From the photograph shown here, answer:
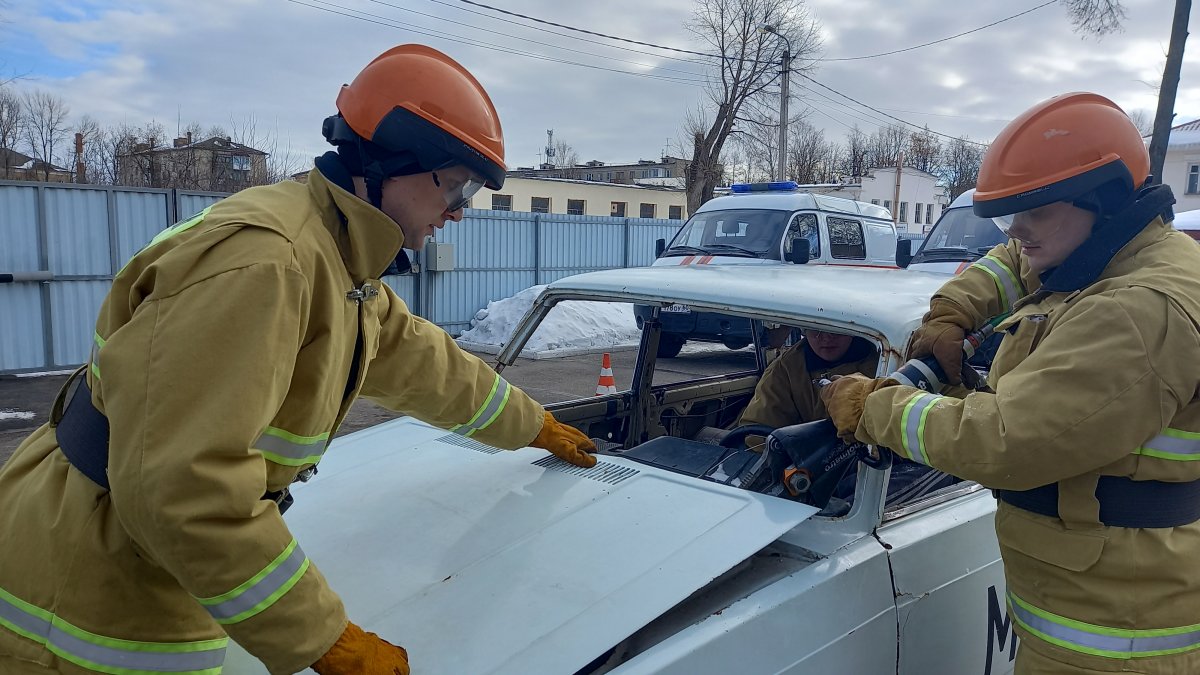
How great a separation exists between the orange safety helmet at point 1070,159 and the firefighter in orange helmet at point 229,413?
1.18 meters

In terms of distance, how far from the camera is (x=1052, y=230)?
1906 mm

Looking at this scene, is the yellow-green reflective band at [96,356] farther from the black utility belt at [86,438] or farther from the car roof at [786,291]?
the car roof at [786,291]

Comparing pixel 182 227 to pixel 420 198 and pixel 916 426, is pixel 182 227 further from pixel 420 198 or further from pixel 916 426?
pixel 916 426

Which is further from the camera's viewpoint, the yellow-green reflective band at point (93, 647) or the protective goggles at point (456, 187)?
the protective goggles at point (456, 187)

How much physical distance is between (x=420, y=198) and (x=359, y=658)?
2.89 ft

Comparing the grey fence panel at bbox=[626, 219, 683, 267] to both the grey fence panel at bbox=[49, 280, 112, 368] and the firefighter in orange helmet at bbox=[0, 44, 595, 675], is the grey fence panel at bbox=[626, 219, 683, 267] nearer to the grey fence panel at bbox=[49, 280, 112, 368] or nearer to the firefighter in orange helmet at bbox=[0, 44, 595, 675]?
the grey fence panel at bbox=[49, 280, 112, 368]

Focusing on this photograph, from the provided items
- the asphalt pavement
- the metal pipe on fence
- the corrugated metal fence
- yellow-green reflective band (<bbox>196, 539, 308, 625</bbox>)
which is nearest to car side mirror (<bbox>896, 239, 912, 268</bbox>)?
the asphalt pavement

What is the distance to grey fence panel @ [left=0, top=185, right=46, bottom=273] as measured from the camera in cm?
904

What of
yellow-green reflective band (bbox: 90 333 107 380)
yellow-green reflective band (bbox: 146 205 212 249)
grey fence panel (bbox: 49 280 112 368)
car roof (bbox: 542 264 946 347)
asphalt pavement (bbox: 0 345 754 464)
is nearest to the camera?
yellow-green reflective band (bbox: 90 333 107 380)

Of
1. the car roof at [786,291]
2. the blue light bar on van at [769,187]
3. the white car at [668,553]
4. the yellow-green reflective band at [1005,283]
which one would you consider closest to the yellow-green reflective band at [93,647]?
the white car at [668,553]

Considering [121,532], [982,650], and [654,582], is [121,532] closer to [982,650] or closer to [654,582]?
[654,582]

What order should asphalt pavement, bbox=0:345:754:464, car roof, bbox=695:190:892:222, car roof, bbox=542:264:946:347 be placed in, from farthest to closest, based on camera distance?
car roof, bbox=695:190:892:222 → asphalt pavement, bbox=0:345:754:464 → car roof, bbox=542:264:946:347

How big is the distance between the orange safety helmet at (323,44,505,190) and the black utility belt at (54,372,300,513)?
656mm

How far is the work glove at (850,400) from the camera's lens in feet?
6.66
